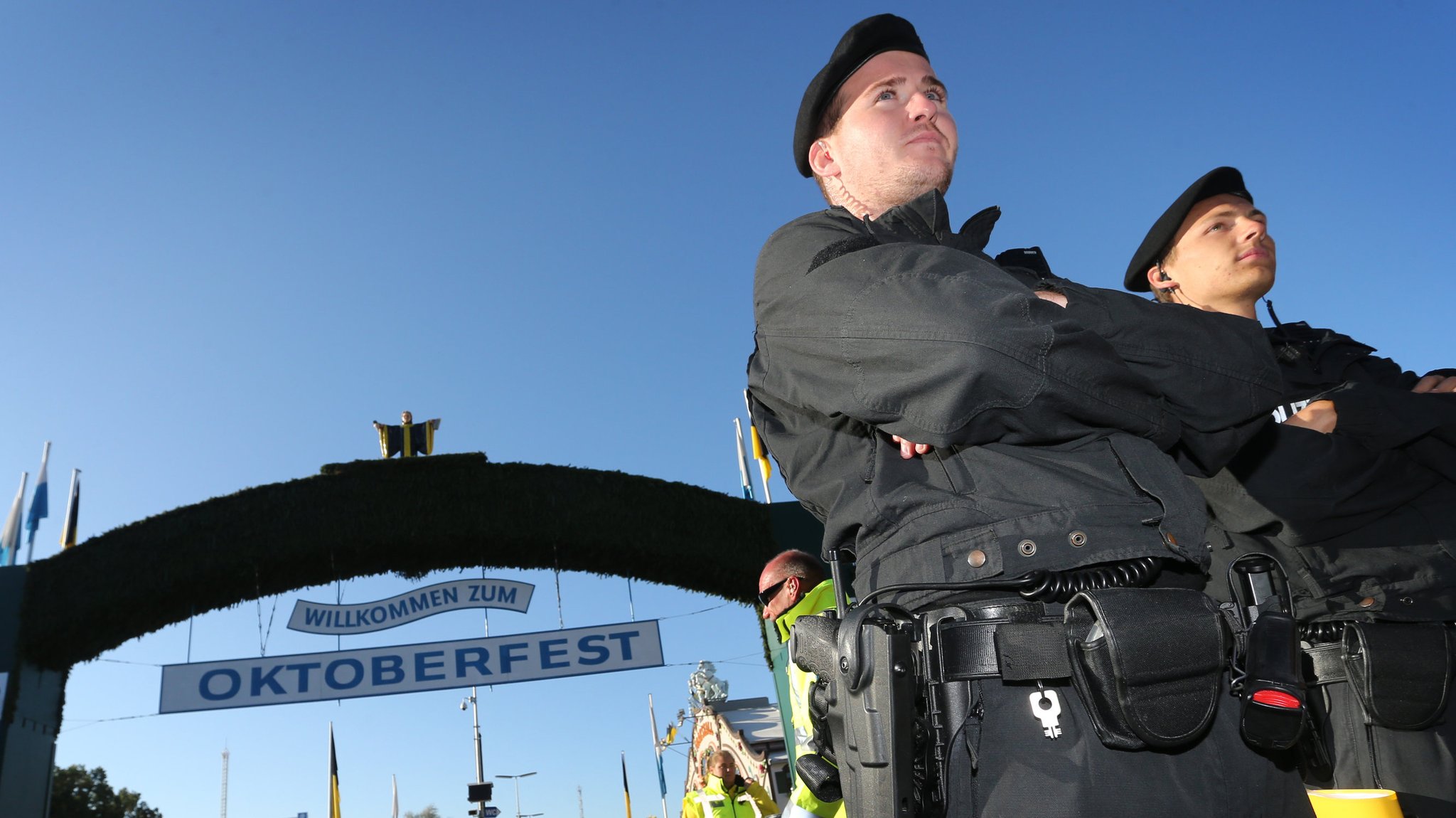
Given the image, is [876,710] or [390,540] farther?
[390,540]

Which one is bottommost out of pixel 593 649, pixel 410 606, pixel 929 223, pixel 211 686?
pixel 929 223

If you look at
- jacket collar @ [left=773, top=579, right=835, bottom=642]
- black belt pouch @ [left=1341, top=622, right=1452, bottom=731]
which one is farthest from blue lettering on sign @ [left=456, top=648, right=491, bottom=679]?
black belt pouch @ [left=1341, top=622, right=1452, bottom=731]

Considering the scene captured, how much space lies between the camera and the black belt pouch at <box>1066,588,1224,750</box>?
48.5 inches

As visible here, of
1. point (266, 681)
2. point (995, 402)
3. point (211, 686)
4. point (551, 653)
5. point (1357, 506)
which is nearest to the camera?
point (995, 402)

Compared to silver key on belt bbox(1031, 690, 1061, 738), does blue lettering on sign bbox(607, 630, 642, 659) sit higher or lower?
higher

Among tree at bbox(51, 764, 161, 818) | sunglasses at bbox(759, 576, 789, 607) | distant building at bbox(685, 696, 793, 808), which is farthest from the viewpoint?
tree at bbox(51, 764, 161, 818)

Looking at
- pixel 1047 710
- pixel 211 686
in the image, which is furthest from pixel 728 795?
pixel 1047 710

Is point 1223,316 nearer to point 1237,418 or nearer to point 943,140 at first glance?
point 1237,418

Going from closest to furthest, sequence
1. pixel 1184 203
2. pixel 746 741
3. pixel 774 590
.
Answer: pixel 1184 203 → pixel 774 590 → pixel 746 741

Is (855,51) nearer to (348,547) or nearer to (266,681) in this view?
(348,547)

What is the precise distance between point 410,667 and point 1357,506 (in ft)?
31.7

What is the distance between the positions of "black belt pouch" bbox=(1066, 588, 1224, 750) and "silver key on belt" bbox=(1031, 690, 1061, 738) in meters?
0.04

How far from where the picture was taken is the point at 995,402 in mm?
1376

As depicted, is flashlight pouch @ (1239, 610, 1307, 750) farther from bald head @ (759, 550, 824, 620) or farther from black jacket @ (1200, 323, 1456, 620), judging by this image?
bald head @ (759, 550, 824, 620)
